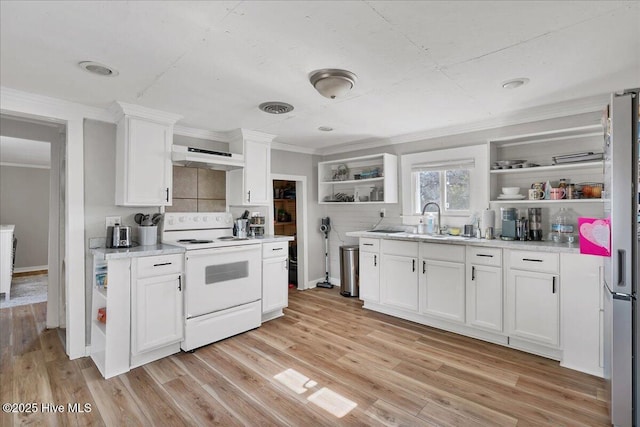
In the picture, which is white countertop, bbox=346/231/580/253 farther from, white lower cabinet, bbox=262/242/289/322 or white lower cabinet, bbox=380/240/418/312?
white lower cabinet, bbox=262/242/289/322

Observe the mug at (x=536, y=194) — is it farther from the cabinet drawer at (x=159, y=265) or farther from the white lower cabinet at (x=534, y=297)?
the cabinet drawer at (x=159, y=265)

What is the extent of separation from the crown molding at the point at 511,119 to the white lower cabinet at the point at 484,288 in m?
1.50

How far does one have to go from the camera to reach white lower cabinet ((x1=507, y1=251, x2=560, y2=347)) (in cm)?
283

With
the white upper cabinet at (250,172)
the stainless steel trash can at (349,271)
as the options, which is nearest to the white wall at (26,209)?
the white upper cabinet at (250,172)

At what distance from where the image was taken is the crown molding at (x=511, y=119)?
3021mm

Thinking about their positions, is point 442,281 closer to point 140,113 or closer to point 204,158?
point 204,158

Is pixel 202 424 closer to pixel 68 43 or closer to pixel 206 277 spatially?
pixel 206 277

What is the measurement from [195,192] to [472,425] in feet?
11.7

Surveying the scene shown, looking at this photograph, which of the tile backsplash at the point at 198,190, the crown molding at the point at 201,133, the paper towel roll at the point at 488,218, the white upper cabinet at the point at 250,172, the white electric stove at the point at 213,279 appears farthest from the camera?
the white upper cabinet at the point at 250,172

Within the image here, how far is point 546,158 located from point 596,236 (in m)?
1.69

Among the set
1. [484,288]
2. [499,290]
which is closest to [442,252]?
[484,288]

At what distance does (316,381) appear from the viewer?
2551mm

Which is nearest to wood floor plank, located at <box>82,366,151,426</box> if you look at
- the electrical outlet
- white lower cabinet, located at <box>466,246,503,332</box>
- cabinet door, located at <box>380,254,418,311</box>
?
the electrical outlet

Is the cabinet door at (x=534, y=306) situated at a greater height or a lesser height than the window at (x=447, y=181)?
lesser
